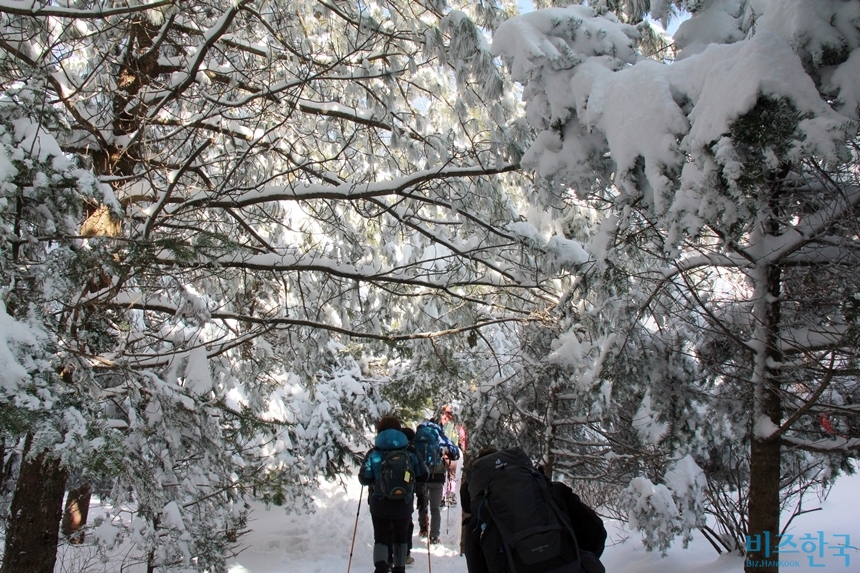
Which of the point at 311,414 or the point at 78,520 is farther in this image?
the point at 311,414

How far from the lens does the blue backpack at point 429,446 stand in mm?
7305

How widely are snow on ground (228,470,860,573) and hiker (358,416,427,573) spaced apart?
1.72 meters

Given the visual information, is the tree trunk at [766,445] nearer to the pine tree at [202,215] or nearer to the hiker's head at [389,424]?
the pine tree at [202,215]

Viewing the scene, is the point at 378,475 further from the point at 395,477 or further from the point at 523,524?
the point at 523,524

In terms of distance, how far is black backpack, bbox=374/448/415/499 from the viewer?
17.5ft

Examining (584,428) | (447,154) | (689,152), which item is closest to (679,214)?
(689,152)

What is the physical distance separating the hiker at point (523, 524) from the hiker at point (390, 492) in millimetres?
2310

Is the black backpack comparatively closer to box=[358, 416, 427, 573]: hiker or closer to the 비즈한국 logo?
box=[358, 416, 427, 573]: hiker

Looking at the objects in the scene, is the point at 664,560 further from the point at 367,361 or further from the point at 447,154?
the point at 367,361

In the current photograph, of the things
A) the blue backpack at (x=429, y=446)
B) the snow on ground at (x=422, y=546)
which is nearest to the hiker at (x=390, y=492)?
the blue backpack at (x=429, y=446)

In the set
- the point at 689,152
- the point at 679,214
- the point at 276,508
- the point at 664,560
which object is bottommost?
the point at 276,508

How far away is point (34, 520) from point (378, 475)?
280cm

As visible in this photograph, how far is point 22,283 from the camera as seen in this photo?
2.38 metres

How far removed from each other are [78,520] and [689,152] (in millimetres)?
9117
